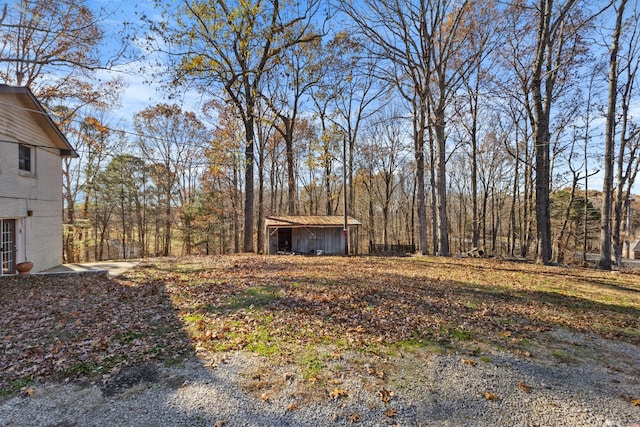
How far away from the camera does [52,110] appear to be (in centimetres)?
1634

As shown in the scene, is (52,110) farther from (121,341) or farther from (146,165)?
(121,341)

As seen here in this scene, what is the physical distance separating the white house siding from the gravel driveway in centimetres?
883

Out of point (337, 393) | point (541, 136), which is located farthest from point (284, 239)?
point (337, 393)

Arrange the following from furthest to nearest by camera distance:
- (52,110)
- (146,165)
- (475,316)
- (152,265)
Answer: (146,165) → (52,110) → (152,265) → (475,316)

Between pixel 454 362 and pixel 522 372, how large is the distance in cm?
74

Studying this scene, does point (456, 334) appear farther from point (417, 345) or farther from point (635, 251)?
point (635, 251)

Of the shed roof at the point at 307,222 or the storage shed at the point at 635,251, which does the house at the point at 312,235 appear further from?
the storage shed at the point at 635,251

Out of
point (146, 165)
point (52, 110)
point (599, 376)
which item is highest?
point (52, 110)

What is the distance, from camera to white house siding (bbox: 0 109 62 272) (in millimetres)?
9000

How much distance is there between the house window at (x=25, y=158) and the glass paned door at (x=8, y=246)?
1745mm

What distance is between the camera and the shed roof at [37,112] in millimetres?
8680

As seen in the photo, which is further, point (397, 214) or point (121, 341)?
point (397, 214)

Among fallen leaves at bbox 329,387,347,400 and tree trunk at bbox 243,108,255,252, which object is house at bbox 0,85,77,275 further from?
fallen leaves at bbox 329,387,347,400

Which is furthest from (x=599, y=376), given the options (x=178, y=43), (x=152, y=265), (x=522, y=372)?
(x=178, y=43)
